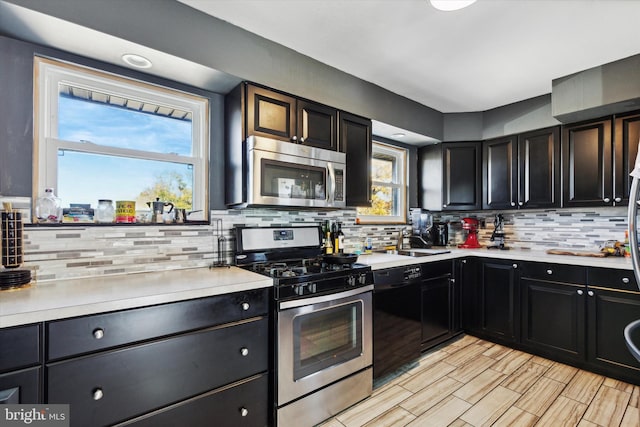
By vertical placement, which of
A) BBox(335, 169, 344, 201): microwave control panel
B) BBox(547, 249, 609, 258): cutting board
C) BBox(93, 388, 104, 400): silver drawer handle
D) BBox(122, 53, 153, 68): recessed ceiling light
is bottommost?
BBox(93, 388, 104, 400): silver drawer handle

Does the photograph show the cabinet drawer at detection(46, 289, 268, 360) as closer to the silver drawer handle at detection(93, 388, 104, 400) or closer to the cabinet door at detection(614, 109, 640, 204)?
the silver drawer handle at detection(93, 388, 104, 400)

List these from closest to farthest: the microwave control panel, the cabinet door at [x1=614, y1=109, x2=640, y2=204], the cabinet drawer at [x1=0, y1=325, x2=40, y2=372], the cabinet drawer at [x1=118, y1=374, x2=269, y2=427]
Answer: the cabinet drawer at [x1=0, y1=325, x2=40, y2=372] → the cabinet drawer at [x1=118, y1=374, x2=269, y2=427] → the microwave control panel → the cabinet door at [x1=614, y1=109, x2=640, y2=204]

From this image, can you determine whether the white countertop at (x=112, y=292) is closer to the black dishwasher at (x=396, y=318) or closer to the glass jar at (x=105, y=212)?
the glass jar at (x=105, y=212)

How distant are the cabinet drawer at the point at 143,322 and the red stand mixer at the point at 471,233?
112 inches

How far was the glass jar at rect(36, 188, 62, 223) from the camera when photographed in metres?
1.65

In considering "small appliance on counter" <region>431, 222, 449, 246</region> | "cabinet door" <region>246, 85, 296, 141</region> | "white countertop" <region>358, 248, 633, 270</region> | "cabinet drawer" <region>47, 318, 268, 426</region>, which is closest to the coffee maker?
"small appliance on counter" <region>431, 222, 449, 246</region>

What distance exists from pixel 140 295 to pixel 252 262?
969 mm

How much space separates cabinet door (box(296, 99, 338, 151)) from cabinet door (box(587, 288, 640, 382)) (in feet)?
7.96

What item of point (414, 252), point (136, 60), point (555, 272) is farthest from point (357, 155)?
point (555, 272)

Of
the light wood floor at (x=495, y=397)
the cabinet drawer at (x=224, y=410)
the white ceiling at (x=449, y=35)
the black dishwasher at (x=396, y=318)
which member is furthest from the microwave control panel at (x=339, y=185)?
the light wood floor at (x=495, y=397)

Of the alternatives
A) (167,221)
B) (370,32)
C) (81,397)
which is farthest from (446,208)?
(81,397)

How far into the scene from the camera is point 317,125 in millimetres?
2383

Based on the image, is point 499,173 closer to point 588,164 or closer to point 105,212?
point 588,164

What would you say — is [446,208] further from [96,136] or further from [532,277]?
[96,136]
